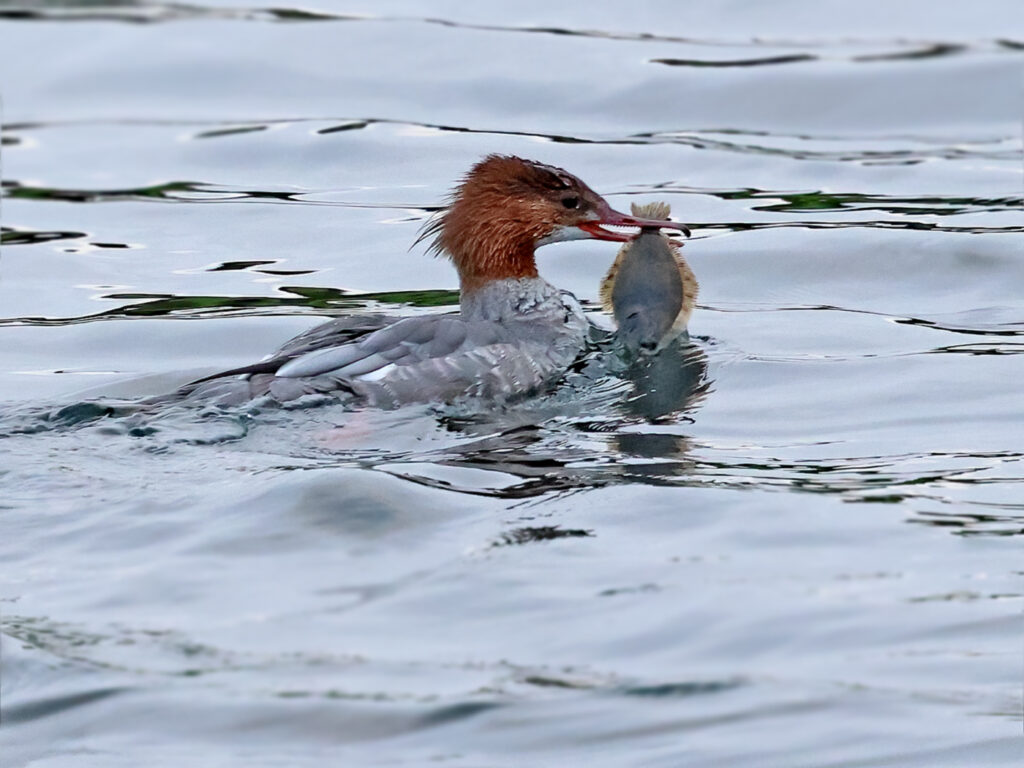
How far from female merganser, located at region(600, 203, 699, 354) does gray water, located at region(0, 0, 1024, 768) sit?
0.67ft

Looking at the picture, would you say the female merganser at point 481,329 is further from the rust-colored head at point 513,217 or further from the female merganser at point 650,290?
the female merganser at point 650,290

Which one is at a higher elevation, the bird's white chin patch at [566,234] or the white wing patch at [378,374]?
the bird's white chin patch at [566,234]

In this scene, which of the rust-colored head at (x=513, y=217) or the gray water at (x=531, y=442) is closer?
the gray water at (x=531, y=442)

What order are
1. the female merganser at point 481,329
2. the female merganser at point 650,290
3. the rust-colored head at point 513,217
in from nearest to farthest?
the female merganser at point 481,329
the female merganser at point 650,290
the rust-colored head at point 513,217

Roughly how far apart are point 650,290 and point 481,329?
91cm

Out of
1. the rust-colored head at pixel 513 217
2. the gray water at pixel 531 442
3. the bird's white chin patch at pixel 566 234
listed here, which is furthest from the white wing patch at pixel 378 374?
the bird's white chin patch at pixel 566 234

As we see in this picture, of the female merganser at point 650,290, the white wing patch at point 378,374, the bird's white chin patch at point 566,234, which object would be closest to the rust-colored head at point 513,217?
the bird's white chin patch at point 566,234

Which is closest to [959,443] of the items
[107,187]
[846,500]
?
[846,500]

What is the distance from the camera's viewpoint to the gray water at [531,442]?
5074mm

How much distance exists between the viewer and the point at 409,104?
14062mm

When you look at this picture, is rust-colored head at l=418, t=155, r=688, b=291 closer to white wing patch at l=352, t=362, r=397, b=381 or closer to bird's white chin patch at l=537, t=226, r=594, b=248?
bird's white chin patch at l=537, t=226, r=594, b=248

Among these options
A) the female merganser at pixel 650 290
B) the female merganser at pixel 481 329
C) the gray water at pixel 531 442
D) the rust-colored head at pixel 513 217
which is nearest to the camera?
the gray water at pixel 531 442

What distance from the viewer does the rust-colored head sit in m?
8.68

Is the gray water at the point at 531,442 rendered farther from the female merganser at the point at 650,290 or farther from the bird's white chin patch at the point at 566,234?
the bird's white chin patch at the point at 566,234
